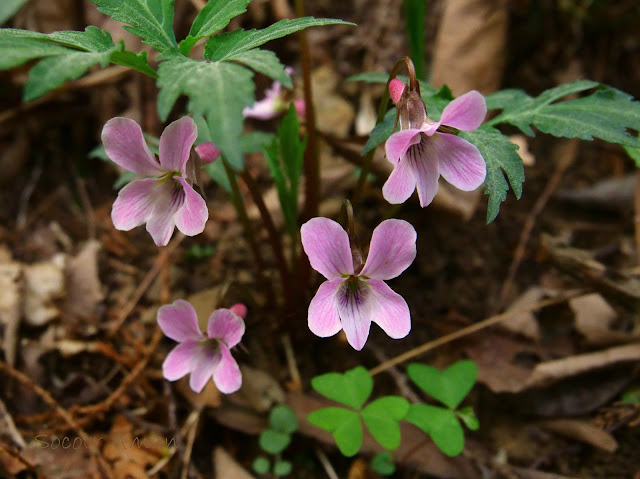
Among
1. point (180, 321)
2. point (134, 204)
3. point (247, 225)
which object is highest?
point (134, 204)

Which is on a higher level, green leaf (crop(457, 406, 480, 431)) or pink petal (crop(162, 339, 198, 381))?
pink petal (crop(162, 339, 198, 381))

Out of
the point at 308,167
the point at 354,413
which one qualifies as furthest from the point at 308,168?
the point at 354,413

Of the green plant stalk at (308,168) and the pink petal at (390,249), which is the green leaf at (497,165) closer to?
the pink petal at (390,249)

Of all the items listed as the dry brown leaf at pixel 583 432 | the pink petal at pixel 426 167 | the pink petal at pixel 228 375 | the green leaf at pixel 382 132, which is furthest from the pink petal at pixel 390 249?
the dry brown leaf at pixel 583 432

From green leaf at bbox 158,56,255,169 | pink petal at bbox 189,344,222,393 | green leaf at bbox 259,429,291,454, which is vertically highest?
green leaf at bbox 158,56,255,169

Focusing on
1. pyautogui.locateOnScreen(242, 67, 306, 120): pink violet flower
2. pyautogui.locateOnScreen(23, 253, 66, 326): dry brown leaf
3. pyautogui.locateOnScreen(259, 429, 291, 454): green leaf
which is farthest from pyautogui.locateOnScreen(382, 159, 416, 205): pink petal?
pyautogui.locateOnScreen(23, 253, 66, 326): dry brown leaf

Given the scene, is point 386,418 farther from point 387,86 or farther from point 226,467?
point 387,86

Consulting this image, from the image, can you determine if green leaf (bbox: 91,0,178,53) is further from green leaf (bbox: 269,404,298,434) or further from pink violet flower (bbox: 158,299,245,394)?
green leaf (bbox: 269,404,298,434)
